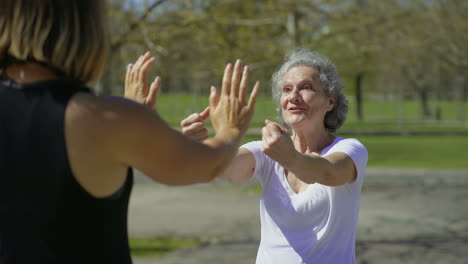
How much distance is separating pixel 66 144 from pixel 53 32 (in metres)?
0.29

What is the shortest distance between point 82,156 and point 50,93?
0.18 metres

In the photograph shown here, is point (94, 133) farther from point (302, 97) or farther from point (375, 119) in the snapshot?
point (375, 119)

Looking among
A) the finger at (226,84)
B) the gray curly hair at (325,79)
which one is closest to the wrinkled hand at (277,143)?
the finger at (226,84)

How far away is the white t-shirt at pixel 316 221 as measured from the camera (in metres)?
2.74

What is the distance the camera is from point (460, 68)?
20.5 m

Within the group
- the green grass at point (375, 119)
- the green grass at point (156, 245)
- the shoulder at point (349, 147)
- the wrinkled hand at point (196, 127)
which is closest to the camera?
the wrinkled hand at point (196, 127)

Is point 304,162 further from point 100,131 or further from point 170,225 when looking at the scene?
point 170,225

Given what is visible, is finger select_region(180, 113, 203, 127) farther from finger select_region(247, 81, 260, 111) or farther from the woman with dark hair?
the woman with dark hair

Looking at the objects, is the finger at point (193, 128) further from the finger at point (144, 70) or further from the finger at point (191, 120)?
the finger at point (144, 70)

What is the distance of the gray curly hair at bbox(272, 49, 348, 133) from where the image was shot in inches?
119

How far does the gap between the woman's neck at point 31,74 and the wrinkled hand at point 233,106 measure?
49cm

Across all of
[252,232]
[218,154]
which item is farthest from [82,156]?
[252,232]

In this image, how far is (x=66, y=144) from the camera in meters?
1.51

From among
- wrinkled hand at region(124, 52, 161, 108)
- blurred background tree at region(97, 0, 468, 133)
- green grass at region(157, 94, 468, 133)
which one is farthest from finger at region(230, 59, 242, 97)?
green grass at region(157, 94, 468, 133)
